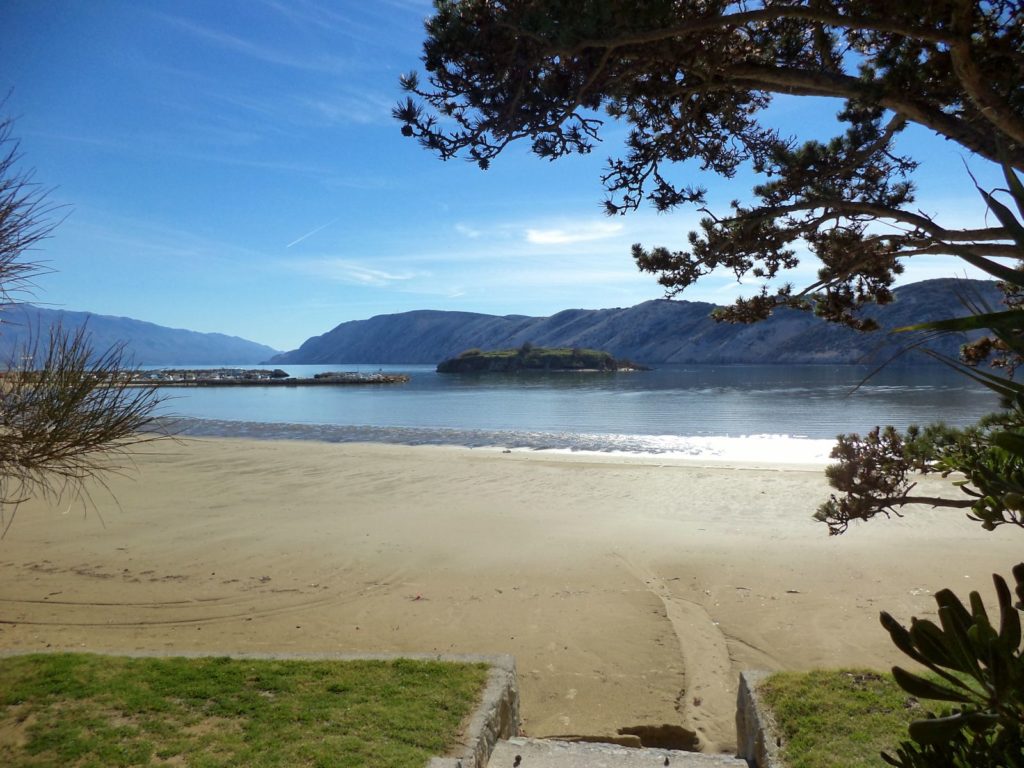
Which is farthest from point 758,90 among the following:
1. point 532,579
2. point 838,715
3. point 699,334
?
point 699,334

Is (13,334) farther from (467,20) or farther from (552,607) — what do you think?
(552,607)

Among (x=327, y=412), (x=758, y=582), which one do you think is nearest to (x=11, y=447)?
(x=758, y=582)

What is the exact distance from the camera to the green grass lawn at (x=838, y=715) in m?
3.56

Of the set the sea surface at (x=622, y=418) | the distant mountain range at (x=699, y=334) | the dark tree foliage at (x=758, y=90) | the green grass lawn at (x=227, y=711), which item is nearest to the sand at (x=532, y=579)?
the green grass lawn at (x=227, y=711)

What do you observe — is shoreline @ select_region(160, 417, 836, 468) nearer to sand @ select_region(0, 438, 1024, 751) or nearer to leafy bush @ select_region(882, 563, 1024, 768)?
sand @ select_region(0, 438, 1024, 751)

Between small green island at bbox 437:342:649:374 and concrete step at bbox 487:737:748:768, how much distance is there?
326ft

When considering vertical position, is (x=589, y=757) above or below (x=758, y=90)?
below

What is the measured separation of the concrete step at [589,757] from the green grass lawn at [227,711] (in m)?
0.35

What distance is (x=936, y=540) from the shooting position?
10.1m

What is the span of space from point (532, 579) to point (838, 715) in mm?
4892

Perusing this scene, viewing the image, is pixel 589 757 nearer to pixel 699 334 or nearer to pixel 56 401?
pixel 56 401

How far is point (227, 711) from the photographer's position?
4059mm

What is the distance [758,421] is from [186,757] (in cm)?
2989

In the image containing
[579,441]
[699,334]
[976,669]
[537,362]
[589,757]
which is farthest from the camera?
[699,334]
